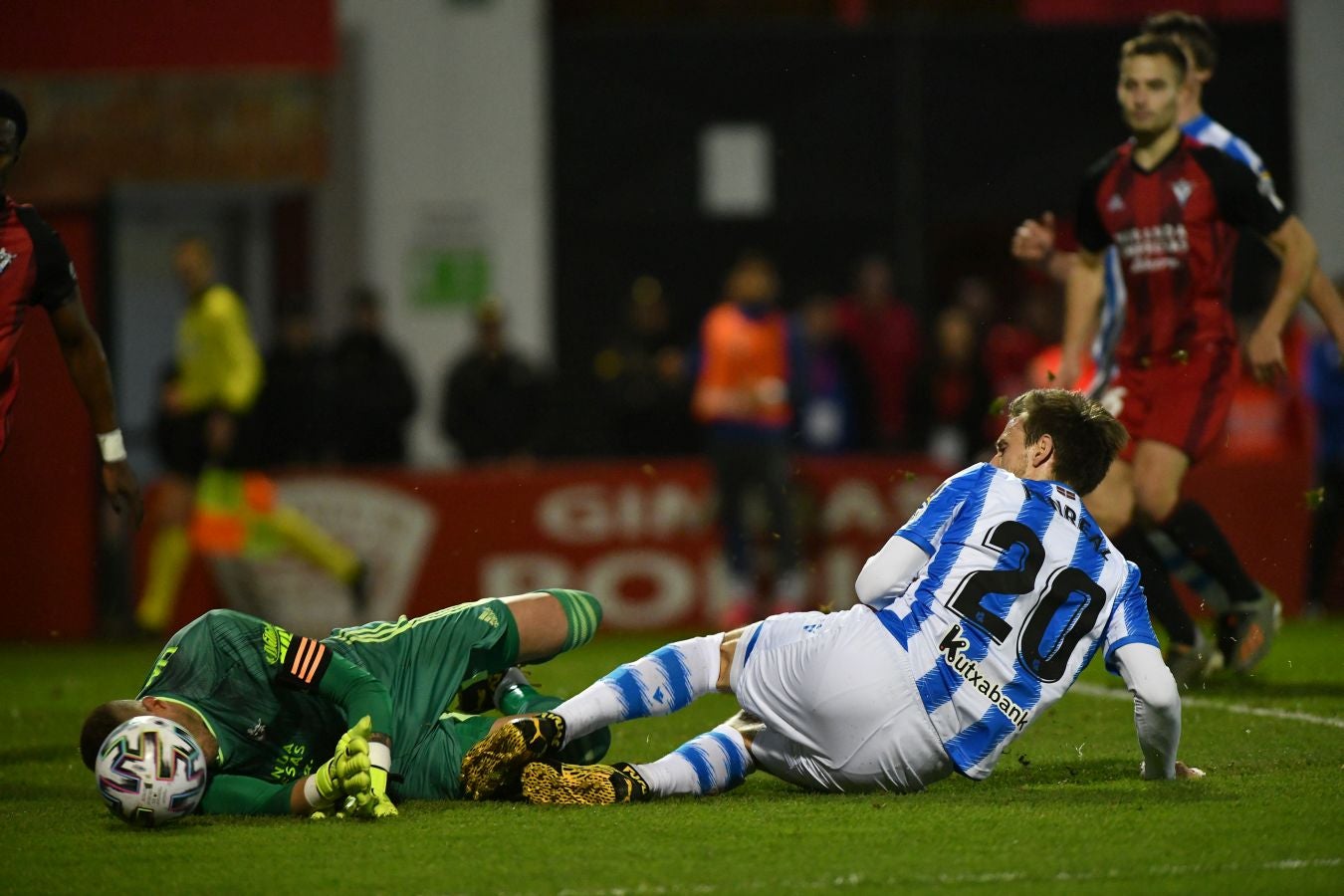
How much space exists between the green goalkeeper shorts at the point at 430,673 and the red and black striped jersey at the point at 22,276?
1.59 metres

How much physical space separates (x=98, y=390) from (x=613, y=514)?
542 cm

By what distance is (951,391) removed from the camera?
12.8 meters

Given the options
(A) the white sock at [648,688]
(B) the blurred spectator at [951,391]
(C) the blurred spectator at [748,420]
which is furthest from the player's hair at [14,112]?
(B) the blurred spectator at [951,391]

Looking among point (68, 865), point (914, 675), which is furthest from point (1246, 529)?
point (68, 865)

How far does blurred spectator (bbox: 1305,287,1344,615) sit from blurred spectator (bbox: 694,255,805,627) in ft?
10.7

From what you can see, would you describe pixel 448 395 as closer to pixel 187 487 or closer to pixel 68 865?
pixel 187 487

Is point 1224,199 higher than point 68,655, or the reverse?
→ point 1224,199

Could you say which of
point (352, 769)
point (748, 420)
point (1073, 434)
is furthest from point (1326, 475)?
point (352, 769)

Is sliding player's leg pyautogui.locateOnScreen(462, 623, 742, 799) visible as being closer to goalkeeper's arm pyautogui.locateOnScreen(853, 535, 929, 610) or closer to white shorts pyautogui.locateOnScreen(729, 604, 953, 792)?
white shorts pyautogui.locateOnScreen(729, 604, 953, 792)

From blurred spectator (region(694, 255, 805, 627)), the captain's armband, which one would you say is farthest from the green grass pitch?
blurred spectator (region(694, 255, 805, 627))

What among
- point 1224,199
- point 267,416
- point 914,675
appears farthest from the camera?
point 267,416

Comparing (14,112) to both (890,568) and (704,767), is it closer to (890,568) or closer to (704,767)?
(704,767)

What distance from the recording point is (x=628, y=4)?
16.5 metres

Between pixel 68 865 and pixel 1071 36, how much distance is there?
43.9 feet
